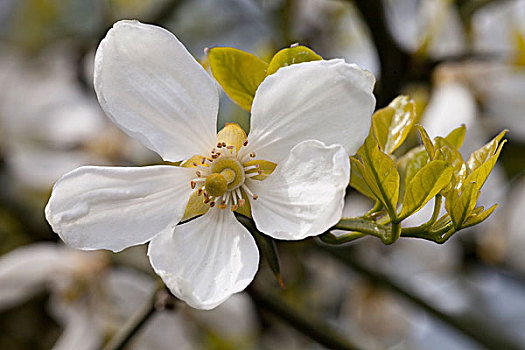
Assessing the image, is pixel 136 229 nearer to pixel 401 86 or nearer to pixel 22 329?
pixel 401 86

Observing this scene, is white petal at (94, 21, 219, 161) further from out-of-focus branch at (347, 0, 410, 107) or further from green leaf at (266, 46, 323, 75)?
out-of-focus branch at (347, 0, 410, 107)

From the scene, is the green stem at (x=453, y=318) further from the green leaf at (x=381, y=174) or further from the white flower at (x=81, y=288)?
the green leaf at (x=381, y=174)

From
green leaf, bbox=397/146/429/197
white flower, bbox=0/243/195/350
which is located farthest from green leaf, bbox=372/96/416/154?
white flower, bbox=0/243/195/350

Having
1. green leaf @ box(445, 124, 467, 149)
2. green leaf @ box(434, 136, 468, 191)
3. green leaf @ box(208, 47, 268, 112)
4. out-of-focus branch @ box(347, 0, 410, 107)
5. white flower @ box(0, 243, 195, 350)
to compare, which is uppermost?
green leaf @ box(208, 47, 268, 112)

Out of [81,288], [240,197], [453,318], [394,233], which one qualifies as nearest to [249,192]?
[240,197]

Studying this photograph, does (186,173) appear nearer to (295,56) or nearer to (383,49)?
(295,56)
